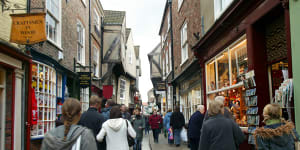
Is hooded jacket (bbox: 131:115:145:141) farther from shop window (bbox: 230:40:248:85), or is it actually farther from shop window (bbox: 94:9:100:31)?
shop window (bbox: 94:9:100:31)

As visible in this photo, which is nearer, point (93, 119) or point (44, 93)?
point (93, 119)

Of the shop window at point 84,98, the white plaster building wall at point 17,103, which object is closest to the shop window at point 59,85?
the white plaster building wall at point 17,103

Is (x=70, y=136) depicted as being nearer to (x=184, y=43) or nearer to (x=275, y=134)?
(x=275, y=134)

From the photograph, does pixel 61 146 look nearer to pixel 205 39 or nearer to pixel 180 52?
pixel 205 39

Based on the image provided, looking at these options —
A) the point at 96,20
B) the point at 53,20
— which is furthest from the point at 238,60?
the point at 96,20

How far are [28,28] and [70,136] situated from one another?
4.59 meters

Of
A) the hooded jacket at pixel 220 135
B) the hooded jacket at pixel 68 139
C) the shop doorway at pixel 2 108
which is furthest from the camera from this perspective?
the shop doorway at pixel 2 108

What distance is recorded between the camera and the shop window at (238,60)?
6.94 m

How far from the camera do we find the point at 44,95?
8938 millimetres

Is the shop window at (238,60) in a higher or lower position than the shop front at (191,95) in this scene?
higher

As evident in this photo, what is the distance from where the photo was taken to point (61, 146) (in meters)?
2.75

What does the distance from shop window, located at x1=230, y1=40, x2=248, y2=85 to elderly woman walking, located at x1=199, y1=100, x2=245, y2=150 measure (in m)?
2.73

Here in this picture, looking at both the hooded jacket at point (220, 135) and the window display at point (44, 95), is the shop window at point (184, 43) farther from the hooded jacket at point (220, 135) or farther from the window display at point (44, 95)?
the hooded jacket at point (220, 135)

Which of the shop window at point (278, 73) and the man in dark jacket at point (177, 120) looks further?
the man in dark jacket at point (177, 120)
